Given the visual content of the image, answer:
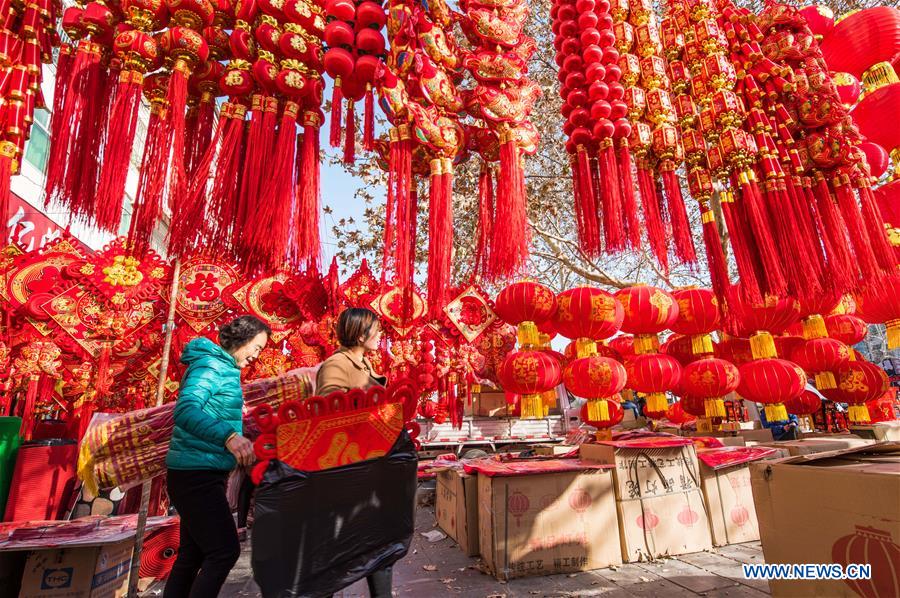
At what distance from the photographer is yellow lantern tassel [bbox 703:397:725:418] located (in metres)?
3.54

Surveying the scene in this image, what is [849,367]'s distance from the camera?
3805mm

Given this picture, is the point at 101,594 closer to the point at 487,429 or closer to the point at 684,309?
the point at 684,309

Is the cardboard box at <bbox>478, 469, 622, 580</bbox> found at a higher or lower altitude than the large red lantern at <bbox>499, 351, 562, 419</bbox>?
lower

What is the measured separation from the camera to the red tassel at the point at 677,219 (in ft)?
8.98

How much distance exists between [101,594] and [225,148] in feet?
6.35

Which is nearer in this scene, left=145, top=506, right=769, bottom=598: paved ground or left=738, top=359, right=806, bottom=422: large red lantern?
left=145, top=506, right=769, bottom=598: paved ground

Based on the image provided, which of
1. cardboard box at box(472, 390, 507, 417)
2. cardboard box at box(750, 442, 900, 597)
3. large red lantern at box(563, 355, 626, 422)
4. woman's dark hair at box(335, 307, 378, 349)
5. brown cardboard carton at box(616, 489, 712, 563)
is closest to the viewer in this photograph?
cardboard box at box(750, 442, 900, 597)

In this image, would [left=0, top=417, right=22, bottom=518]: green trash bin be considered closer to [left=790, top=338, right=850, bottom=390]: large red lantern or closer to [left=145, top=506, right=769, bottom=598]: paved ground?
[left=145, top=506, right=769, bottom=598]: paved ground

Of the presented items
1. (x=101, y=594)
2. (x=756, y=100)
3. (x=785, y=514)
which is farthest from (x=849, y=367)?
(x=101, y=594)

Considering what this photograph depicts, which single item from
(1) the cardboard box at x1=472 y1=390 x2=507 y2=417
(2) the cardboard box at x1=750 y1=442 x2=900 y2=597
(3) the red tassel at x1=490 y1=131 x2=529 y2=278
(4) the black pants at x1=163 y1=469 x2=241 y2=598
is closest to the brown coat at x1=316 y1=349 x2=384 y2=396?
(4) the black pants at x1=163 y1=469 x2=241 y2=598

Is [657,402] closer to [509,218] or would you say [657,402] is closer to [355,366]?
[509,218]

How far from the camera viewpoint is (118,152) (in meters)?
1.70

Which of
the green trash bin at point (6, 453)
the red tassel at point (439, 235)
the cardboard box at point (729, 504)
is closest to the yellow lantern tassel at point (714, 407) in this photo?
the cardboard box at point (729, 504)

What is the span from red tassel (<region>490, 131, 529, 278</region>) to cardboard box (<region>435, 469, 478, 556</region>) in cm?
134
